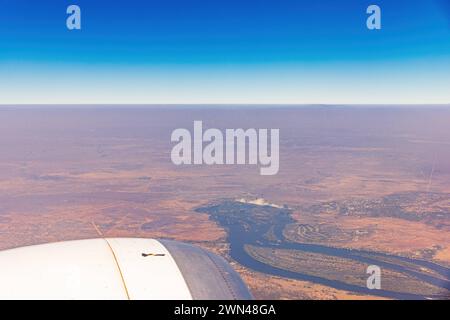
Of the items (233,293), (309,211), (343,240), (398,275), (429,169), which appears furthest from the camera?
(429,169)

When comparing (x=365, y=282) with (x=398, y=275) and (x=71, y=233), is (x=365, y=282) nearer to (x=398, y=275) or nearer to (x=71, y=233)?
(x=398, y=275)

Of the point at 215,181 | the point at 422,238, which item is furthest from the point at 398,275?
the point at 215,181

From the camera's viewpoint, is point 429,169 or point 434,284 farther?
point 429,169

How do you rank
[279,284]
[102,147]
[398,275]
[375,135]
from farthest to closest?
[375,135] → [102,147] → [398,275] → [279,284]

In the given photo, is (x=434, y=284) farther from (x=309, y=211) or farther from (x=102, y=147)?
(x=102, y=147)

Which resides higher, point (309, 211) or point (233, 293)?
point (233, 293)

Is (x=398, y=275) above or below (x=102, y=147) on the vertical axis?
below

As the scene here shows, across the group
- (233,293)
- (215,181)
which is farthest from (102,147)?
(233,293)

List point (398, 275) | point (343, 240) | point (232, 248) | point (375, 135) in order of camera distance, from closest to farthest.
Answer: point (398, 275) < point (232, 248) < point (343, 240) < point (375, 135)

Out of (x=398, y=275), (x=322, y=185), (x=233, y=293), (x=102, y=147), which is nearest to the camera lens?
(x=233, y=293)
